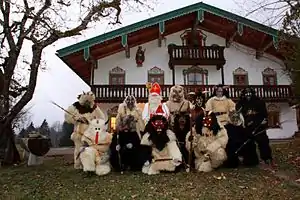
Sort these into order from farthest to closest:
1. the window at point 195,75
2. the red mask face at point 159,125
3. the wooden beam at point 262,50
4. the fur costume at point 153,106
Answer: the window at point 195,75
the wooden beam at point 262,50
the fur costume at point 153,106
the red mask face at point 159,125

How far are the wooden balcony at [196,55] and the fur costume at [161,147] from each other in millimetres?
10877

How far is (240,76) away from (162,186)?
1396cm

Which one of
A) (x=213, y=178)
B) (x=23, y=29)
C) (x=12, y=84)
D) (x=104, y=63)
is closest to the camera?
(x=213, y=178)

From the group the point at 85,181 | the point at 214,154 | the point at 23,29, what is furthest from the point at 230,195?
the point at 23,29

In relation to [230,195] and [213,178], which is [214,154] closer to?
[213,178]

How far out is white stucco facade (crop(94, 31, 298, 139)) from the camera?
1800 cm

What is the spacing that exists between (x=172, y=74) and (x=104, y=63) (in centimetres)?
364

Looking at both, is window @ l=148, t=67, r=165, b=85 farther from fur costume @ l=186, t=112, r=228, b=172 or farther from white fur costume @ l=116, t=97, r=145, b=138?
fur costume @ l=186, t=112, r=228, b=172

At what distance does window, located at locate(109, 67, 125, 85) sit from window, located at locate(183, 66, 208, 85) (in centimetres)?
330

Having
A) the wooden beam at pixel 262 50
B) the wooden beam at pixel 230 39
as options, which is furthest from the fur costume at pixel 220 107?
the wooden beam at pixel 230 39

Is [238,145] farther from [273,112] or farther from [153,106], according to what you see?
[273,112]

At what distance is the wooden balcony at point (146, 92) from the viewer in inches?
656

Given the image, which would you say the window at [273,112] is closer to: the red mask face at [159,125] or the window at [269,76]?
Result: the window at [269,76]

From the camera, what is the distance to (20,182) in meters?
7.15
